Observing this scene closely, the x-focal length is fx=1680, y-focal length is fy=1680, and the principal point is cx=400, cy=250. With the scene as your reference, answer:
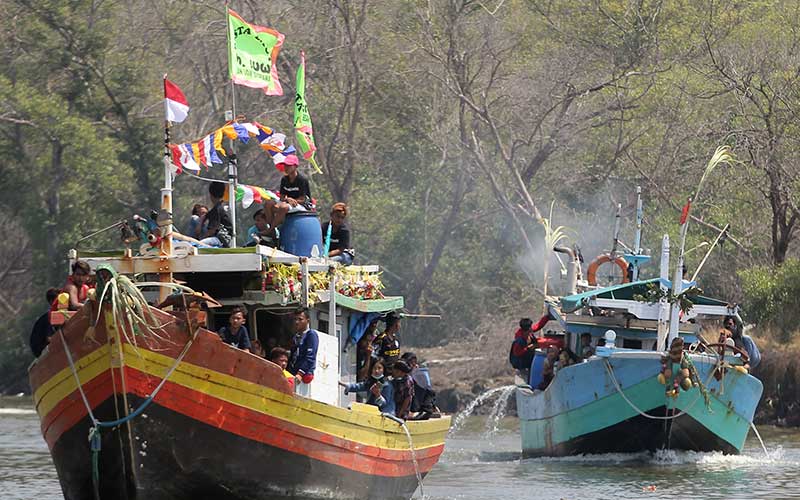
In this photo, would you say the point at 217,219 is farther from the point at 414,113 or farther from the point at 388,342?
the point at 414,113

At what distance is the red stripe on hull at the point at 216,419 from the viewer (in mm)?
16422

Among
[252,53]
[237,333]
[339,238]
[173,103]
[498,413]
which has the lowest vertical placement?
[498,413]

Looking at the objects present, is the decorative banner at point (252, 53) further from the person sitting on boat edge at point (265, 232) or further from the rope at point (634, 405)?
the rope at point (634, 405)

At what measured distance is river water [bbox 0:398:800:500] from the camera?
22703 millimetres

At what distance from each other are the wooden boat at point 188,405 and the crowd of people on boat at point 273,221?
1.37m

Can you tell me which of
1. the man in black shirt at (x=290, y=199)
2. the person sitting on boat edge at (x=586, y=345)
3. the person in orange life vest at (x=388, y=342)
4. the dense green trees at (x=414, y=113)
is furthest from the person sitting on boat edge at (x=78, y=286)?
the dense green trees at (x=414, y=113)

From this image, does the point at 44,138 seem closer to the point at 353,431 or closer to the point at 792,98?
the point at 792,98

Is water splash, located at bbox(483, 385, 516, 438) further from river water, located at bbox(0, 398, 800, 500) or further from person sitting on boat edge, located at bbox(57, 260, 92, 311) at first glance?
person sitting on boat edge, located at bbox(57, 260, 92, 311)

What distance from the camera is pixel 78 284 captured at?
58.0 ft

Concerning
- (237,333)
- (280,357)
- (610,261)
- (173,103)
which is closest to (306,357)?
(280,357)

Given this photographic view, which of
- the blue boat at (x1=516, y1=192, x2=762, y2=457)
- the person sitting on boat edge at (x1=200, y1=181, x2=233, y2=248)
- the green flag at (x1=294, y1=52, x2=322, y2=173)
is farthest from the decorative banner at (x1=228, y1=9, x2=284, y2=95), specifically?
the blue boat at (x1=516, y1=192, x2=762, y2=457)

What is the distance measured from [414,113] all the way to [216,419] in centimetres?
3287

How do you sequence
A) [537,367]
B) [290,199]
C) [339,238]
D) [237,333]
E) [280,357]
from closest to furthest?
[237,333] → [280,357] → [290,199] → [339,238] → [537,367]

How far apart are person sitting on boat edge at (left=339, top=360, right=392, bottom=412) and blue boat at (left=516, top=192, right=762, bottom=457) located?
580 cm
